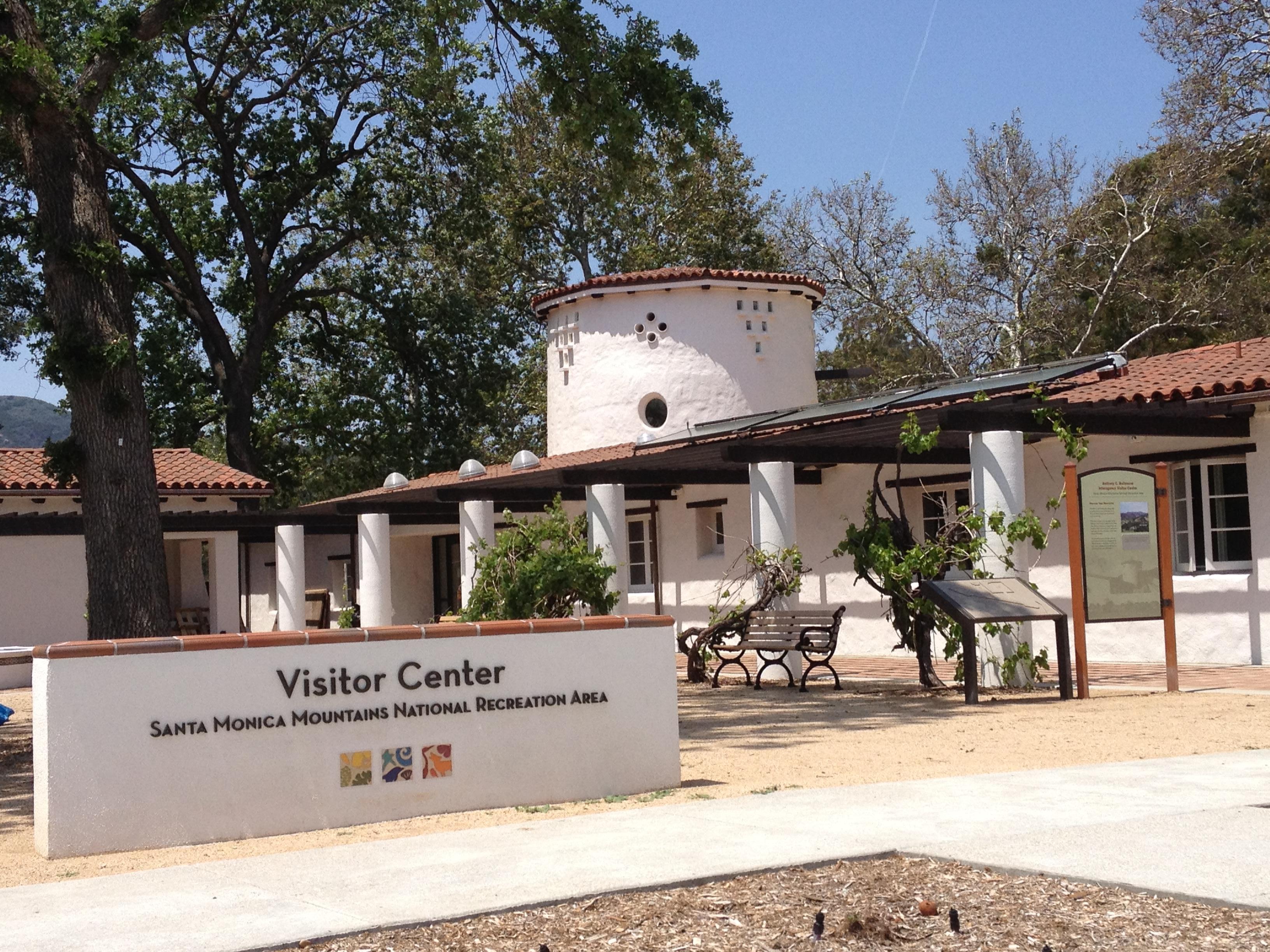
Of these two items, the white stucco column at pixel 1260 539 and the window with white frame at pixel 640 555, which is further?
the window with white frame at pixel 640 555

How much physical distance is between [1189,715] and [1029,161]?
83.4 feet

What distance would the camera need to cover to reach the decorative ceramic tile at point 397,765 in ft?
26.6

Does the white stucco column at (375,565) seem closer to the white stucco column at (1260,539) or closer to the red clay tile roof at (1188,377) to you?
the red clay tile roof at (1188,377)

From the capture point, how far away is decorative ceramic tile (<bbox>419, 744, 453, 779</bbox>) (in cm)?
823

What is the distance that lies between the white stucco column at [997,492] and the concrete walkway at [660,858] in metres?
6.66

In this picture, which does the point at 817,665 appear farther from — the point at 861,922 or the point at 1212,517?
the point at 861,922

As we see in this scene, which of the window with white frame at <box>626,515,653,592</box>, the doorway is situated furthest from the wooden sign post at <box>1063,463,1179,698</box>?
the doorway

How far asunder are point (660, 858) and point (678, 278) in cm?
A: 1991

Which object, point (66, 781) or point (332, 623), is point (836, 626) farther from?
point (332, 623)

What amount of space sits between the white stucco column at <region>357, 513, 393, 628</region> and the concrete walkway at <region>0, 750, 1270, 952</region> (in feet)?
56.0

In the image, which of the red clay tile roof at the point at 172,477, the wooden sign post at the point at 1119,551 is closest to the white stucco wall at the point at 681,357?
the red clay tile roof at the point at 172,477

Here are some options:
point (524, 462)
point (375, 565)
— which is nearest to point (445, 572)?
point (375, 565)

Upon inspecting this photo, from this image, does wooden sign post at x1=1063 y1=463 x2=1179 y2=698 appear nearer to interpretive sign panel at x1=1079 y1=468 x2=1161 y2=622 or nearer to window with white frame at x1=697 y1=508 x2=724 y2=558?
interpretive sign panel at x1=1079 y1=468 x2=1161 y2=622

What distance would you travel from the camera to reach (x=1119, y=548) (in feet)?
A: 45.0
